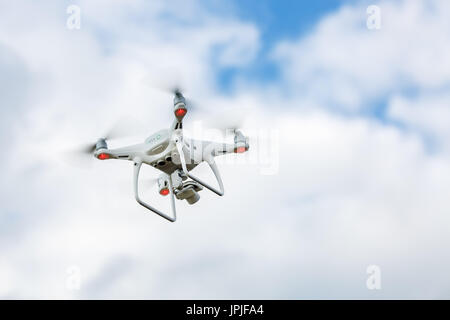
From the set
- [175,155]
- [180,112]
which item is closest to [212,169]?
[175,155]

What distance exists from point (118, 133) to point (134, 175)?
3.38 metres

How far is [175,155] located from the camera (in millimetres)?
53438

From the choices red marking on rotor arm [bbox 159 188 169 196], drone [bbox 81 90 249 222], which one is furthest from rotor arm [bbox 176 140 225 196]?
red marking on rotor arm [bbox 159 188 169 196]

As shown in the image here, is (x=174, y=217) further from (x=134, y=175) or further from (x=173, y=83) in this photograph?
(x=173, y=83)

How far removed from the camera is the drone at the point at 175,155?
2058 inches

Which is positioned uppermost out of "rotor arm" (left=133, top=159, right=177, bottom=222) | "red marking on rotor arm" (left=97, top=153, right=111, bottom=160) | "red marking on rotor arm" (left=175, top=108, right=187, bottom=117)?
"red marking on rotor arm" (left=175, top=108, right=187, bottom=117)

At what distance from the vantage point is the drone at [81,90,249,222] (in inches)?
2058

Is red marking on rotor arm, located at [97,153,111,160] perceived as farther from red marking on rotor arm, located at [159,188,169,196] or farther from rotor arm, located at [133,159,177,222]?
red marking on rotor arm, located at [159,188,169,196]

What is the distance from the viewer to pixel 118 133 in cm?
5422

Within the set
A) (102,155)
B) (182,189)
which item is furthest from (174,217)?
(102,155)

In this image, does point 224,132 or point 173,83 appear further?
point 224,132
